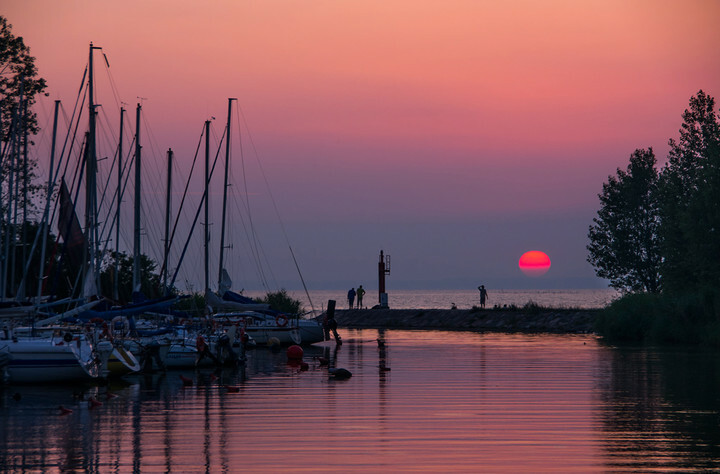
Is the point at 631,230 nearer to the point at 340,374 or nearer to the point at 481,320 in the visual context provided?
the point at 481,320

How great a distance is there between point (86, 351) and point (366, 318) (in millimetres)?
57154

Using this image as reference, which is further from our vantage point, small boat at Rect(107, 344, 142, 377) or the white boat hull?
small boat at Rect(107, 344, 142, 377)

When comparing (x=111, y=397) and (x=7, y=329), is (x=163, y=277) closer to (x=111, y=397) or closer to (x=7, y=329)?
(x=7, y=329)

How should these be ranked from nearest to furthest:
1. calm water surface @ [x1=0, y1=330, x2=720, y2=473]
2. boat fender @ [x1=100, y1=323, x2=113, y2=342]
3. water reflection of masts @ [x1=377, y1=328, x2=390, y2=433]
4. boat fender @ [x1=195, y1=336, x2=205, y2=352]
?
calm water surface @ [x1=0, y1=330, x2=720, y2=473], water reflection of masts @ [x1=377, y1=328, x2=390, y2=433], boat fender @ [x1=100, y1=323, x2=113, y2=342], boat fender @ [x1=195, y1=336, x2=205, y2=352]

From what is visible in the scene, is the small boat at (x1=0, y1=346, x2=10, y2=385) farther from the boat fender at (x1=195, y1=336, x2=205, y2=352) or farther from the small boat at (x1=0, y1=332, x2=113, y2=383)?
the boat fender at (x1=195, y1=336, x2=205, y2=352)

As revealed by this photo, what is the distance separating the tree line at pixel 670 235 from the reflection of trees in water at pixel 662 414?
14379 millimetres

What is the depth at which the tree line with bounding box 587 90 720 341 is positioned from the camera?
5553 centimetres

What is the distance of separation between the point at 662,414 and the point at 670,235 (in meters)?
37.3

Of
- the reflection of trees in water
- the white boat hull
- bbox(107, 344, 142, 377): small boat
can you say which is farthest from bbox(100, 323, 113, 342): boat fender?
the reflection of trees in water

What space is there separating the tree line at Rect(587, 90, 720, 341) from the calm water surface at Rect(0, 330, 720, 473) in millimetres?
16878

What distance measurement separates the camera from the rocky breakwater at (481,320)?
246 ft

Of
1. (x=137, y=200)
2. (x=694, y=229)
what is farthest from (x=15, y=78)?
(x=694, y=229)

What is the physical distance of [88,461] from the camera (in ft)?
58.9

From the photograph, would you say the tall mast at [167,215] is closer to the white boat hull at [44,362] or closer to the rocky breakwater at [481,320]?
the white boat hull at [44,362]
